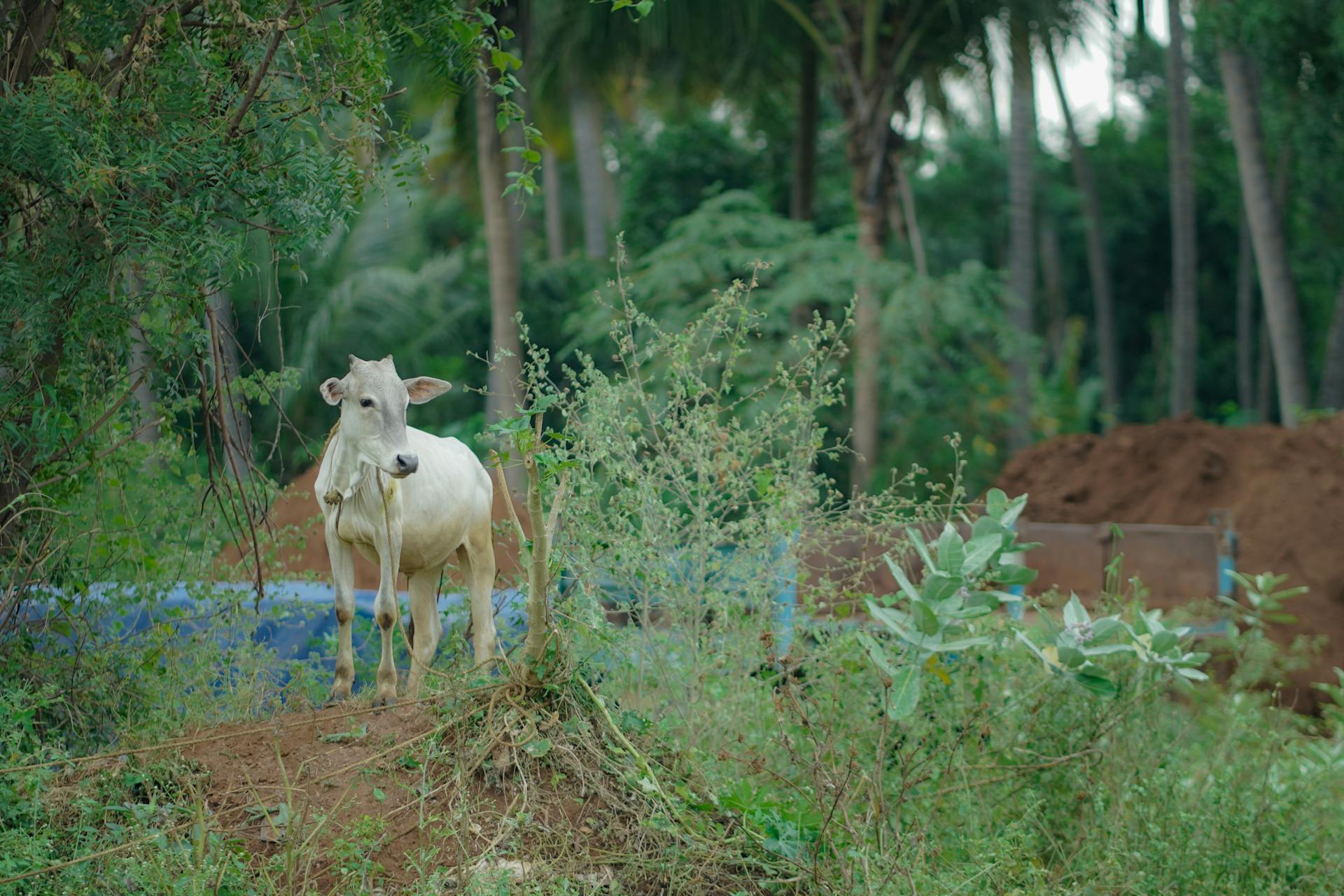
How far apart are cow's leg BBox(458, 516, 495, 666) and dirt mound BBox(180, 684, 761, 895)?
0.38 meters

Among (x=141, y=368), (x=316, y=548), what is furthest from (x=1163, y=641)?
(x=316, y=548)

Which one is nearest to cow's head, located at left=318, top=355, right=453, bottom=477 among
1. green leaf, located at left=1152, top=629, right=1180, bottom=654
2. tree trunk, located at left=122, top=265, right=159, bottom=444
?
tree trunk, located at left=122, top=265, right=159, bottom=444

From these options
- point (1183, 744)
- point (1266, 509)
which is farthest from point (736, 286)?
point (1266, 509)

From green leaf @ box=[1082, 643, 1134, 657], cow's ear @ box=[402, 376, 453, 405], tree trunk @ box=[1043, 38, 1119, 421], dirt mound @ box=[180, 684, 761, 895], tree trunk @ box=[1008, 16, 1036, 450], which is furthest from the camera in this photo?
tree trunk @ box=[1043, 38, 1119, 421]

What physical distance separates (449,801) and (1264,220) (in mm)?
12870

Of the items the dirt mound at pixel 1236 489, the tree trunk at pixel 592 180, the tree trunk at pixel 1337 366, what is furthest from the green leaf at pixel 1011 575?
the tree trunk at pixel 592 180

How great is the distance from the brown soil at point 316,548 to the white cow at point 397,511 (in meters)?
0.24

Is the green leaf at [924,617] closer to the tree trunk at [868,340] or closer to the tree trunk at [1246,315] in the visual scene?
the tree trunk at [868,340]

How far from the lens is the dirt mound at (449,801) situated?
3.57 m

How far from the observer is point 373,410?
12.8 feet

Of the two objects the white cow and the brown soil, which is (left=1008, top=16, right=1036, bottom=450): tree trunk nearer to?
the brown soil

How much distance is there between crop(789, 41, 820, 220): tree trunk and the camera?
47.4ft

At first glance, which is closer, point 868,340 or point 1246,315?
point 868,340

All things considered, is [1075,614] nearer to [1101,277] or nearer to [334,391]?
[334,391]
